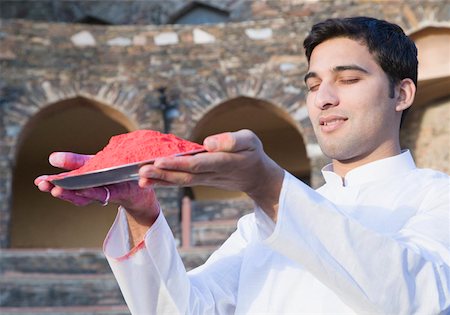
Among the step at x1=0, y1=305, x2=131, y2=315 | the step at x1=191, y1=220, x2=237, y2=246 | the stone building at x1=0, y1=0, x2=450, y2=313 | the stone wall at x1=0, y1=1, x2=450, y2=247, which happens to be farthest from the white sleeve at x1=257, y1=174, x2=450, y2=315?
the stone wall at x1=0, y1=1, x2=450, y2=247

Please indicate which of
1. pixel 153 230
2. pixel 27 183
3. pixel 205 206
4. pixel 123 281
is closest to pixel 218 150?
pixel 153 230

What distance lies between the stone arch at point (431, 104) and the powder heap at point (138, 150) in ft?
27.7

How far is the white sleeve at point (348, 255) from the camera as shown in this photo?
4.60 feet

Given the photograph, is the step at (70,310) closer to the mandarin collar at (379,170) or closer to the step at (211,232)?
the step at (211,232)

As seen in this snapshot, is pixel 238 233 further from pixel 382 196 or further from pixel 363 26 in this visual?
pixel 363 26

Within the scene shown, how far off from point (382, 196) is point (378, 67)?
1.07 ft

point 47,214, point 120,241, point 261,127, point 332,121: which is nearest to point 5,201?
point 47,214

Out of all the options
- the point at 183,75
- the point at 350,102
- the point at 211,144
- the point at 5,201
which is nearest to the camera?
the point at 211,144

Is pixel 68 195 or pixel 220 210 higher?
pixel 68 195

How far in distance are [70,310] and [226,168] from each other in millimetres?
6562

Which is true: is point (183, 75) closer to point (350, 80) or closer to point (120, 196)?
point (350, 80)

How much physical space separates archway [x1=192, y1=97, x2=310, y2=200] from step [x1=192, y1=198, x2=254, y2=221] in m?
1.34

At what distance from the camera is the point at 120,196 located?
5.25 ft

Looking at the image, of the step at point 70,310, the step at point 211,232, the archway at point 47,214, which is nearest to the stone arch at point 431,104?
the step at point 211,232
